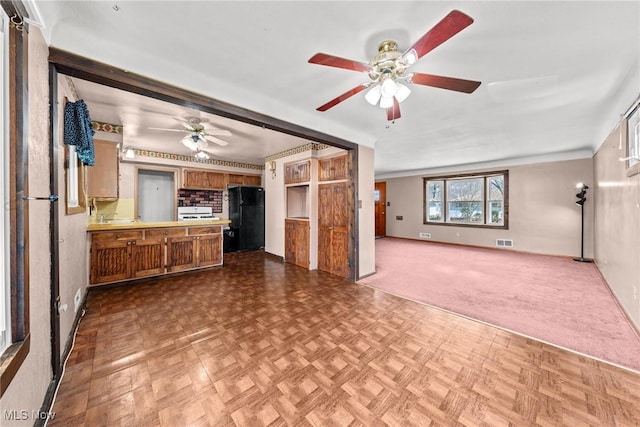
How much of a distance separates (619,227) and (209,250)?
18.9 ft

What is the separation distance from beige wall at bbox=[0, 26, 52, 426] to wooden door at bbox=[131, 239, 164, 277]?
2321 mm

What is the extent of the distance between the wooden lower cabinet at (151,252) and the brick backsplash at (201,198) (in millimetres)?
2057

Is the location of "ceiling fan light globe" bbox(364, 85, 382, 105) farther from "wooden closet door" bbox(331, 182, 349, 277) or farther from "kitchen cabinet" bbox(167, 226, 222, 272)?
"kitchen cabinet" bbox(167, 226, 222, 272)

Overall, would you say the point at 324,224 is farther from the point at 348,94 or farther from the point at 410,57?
the point at 410,57

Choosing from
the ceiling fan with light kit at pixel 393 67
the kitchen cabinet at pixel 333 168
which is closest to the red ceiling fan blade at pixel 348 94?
the ceiling fan with light kit at pixel 393 67

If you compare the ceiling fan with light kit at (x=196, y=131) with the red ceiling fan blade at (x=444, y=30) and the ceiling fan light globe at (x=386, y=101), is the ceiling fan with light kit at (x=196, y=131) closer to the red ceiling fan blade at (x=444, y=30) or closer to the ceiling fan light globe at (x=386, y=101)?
the ceiling fan light globe at (x=386, y=101)

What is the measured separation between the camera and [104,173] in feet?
10.1

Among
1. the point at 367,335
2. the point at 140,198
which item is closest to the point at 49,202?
the point at 367,335

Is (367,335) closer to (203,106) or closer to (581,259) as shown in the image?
(203,106)

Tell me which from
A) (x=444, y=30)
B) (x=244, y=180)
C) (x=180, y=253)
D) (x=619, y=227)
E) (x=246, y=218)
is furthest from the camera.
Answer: (x=244, y=180)

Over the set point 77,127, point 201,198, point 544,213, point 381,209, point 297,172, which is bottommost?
point 544,213

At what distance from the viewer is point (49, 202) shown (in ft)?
4.60

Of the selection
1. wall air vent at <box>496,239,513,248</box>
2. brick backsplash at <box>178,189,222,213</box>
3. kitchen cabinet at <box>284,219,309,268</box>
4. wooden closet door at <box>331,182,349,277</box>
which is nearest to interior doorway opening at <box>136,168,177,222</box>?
brick backsplash at <box>178,189,222,213</box>

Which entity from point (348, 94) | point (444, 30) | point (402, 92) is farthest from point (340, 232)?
point (444, 30)
